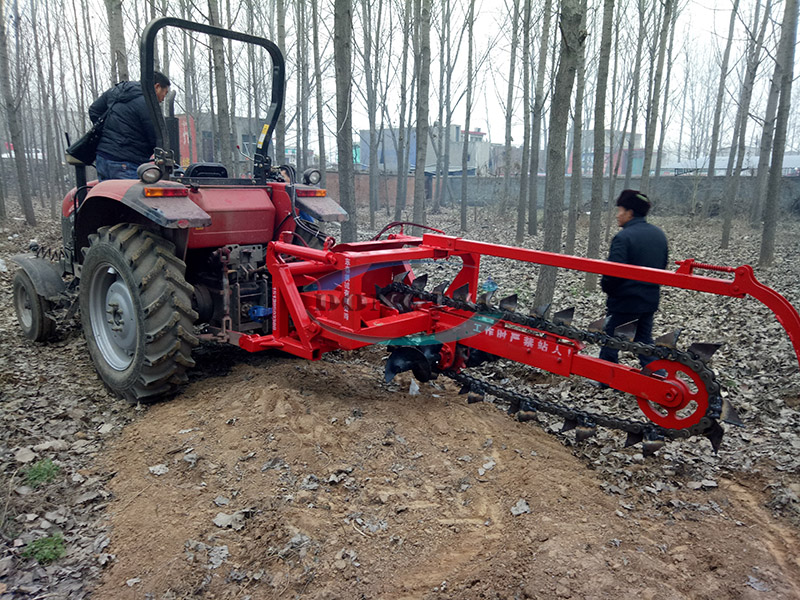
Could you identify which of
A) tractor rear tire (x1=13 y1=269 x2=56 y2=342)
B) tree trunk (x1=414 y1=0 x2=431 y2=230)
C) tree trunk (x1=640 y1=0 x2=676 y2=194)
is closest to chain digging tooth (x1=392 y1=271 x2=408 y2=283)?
tractor rear tire (x1=13 y1=269 x2=56 y2=342)

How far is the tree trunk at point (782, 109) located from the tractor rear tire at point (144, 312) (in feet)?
35.3

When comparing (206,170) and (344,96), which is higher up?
(344,96)

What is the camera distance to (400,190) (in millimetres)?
19547

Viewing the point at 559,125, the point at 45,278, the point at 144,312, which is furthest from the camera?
the point at 559,125

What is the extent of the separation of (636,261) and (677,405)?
4.97ft

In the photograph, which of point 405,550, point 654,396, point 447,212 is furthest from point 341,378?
point 447,212

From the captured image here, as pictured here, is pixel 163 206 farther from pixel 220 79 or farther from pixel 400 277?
pixel 220 79

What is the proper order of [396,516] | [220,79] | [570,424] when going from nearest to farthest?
[396,516]
[570,424]
[220,79]

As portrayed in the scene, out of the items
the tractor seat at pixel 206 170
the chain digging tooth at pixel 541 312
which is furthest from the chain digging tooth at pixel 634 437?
the tractor seat at pixel 206 170

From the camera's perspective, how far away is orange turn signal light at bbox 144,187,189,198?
426 cm

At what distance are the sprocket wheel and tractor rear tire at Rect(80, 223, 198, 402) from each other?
3261 mm

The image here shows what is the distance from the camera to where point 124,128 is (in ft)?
17.7

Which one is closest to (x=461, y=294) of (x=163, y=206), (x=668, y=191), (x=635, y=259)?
(x=635, y=259)

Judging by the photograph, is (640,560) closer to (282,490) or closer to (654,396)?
(654,396)
